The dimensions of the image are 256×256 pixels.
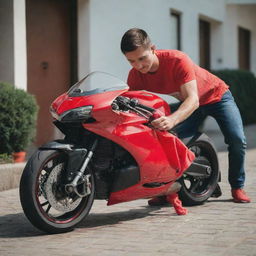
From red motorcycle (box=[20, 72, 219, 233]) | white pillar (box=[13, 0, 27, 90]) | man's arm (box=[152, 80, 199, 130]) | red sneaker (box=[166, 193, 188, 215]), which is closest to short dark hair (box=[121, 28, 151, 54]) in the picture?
red motorcycle (box=[20, 72, 219, 233])

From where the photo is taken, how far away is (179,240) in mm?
Answer: 5254

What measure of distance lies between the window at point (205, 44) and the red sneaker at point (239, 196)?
11.4 metres

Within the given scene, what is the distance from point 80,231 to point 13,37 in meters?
4.98

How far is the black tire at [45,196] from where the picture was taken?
538cm

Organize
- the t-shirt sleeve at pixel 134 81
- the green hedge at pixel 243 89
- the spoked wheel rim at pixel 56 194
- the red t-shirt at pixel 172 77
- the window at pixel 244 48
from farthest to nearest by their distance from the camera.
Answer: the window at pixel 244 48 < the green hedge at pixel 243 89 < the t-shirt sleeve at pixel 134 81 < the red t-shirt at pixel 172 77 < the spoked wheel rim at pixel 56 194

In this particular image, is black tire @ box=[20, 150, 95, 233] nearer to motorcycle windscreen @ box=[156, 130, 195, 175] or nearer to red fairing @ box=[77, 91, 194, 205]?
red fairing @ box=[77, 91, 194, 205]

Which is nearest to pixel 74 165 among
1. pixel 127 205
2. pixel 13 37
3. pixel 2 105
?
pixel 127 205

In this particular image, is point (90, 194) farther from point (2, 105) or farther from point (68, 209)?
point (2, 105)

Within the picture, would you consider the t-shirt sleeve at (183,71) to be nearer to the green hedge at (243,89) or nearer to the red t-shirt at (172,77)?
the red t-shirt at (172,77)

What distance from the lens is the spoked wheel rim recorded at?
18.0 feet

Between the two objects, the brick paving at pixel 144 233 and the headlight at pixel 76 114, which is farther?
the headlight at pixel 76 114

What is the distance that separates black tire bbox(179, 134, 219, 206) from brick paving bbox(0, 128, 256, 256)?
10 centimetres

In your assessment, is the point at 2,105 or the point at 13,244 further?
the point at 2,105

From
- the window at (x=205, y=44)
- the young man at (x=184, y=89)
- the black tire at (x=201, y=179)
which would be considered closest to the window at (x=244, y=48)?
the window at (x=205, y=44)
